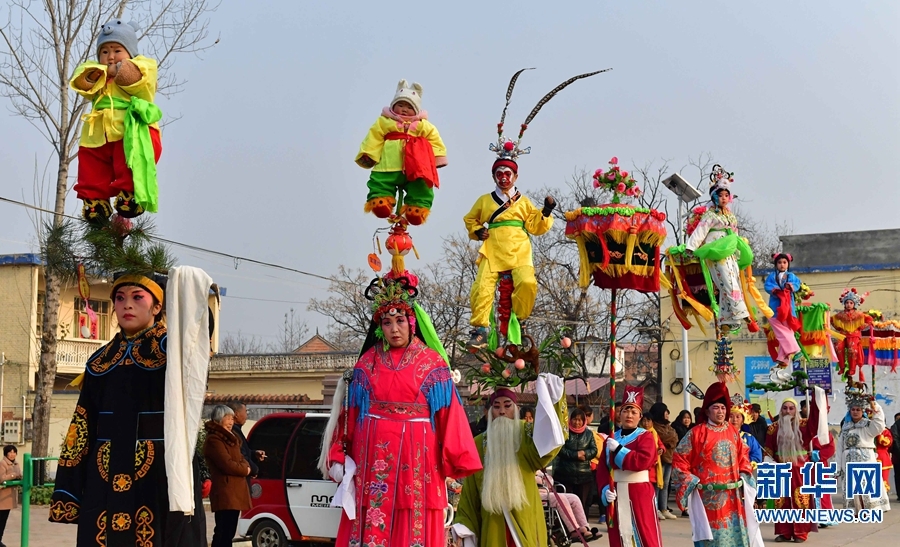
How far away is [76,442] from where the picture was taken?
17.8 feet

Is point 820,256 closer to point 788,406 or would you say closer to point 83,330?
point 788,406

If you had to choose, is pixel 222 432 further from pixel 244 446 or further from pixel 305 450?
pixel 305 450

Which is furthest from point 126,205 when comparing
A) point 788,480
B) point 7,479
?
point 788,480

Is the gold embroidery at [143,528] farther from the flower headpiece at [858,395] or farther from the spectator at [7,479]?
the flower headpiece at [858,395]

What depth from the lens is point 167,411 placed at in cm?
517

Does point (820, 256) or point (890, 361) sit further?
point (820, 256)

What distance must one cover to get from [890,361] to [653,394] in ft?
56.7

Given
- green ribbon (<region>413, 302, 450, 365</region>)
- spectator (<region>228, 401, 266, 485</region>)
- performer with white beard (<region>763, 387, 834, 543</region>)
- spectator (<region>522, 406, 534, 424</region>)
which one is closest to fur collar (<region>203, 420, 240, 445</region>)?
spectator (<region>228, 401, 266, 485</region>)

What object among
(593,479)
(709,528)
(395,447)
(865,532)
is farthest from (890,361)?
(395,447)

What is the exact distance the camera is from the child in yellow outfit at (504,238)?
8.00 meters

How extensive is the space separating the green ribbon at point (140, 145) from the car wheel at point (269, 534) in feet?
19.8

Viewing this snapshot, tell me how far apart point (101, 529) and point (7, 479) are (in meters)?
6.91

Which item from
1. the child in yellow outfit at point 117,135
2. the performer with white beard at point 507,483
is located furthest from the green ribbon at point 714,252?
the child in yellow outfit at point 117,135

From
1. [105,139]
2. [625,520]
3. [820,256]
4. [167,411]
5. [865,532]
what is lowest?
[865,532]
